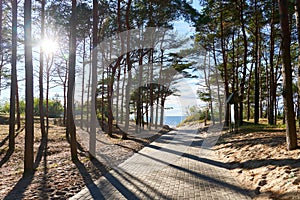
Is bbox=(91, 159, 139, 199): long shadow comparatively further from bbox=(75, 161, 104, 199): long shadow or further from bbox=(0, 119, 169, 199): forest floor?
bbox=(75, 161, 104, 199): long shadow

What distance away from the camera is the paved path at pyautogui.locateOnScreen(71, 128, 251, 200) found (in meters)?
4.32

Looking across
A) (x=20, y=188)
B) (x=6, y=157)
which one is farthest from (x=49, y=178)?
(x=6, y=157)

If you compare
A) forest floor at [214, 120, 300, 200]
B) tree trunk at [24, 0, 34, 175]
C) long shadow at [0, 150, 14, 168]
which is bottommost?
long shadow at [0, 150, 14, 168]

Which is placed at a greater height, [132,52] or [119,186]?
[132,52]

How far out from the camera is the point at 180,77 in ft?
70.2

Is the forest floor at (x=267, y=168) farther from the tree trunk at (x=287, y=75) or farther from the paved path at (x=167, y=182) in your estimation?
the tree trunk at (x=287, y=75)

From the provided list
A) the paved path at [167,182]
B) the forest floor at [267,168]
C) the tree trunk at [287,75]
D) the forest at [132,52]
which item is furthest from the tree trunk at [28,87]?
the tree trunk at [287,75]

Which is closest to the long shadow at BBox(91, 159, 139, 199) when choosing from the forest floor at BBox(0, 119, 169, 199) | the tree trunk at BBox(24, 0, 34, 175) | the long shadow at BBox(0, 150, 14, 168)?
the forest floor at BBox(0, 119, 169, 199)

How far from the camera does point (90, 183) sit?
508 centimetres

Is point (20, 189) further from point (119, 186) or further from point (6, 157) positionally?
point (6, 157)

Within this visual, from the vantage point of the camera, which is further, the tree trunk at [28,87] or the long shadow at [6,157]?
the long shadow at [6,157]

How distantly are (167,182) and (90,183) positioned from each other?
1590mm

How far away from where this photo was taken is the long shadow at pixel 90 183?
434 centimetres

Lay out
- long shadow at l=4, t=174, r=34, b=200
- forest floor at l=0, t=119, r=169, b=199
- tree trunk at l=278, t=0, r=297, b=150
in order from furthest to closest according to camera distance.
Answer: tree trunk at l=278, t=0, r=297, b=150
forest floor at l=0, t=119, r=169, b=199
long shadow at l=4, t=174, r=34, b=200
